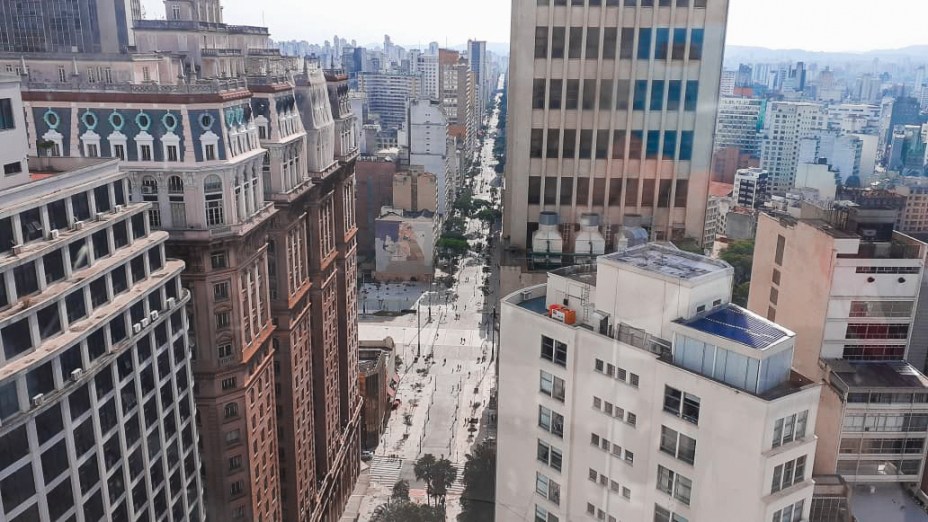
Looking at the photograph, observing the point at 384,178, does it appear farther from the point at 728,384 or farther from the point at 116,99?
the point at 728,384

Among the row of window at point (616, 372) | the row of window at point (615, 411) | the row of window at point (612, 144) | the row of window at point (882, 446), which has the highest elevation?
the row of window at point (612, 144)

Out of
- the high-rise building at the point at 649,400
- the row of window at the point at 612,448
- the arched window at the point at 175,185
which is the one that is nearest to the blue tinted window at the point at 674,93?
the high-rise building at the point at 649,400

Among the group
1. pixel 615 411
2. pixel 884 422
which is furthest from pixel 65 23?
pixel 884 422

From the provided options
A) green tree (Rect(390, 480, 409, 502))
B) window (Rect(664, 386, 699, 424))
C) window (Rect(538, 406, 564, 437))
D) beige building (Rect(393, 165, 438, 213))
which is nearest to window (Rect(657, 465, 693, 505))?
window (Rect(664, 386, 699, 424))

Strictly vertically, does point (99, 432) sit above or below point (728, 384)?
below

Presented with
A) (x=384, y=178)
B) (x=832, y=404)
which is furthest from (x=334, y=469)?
(x=384, y=178)

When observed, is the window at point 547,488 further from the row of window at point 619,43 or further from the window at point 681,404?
the row of window at point 619,43

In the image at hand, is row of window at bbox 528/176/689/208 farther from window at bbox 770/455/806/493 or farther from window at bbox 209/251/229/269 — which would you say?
window at bbox 209/251/229/269
